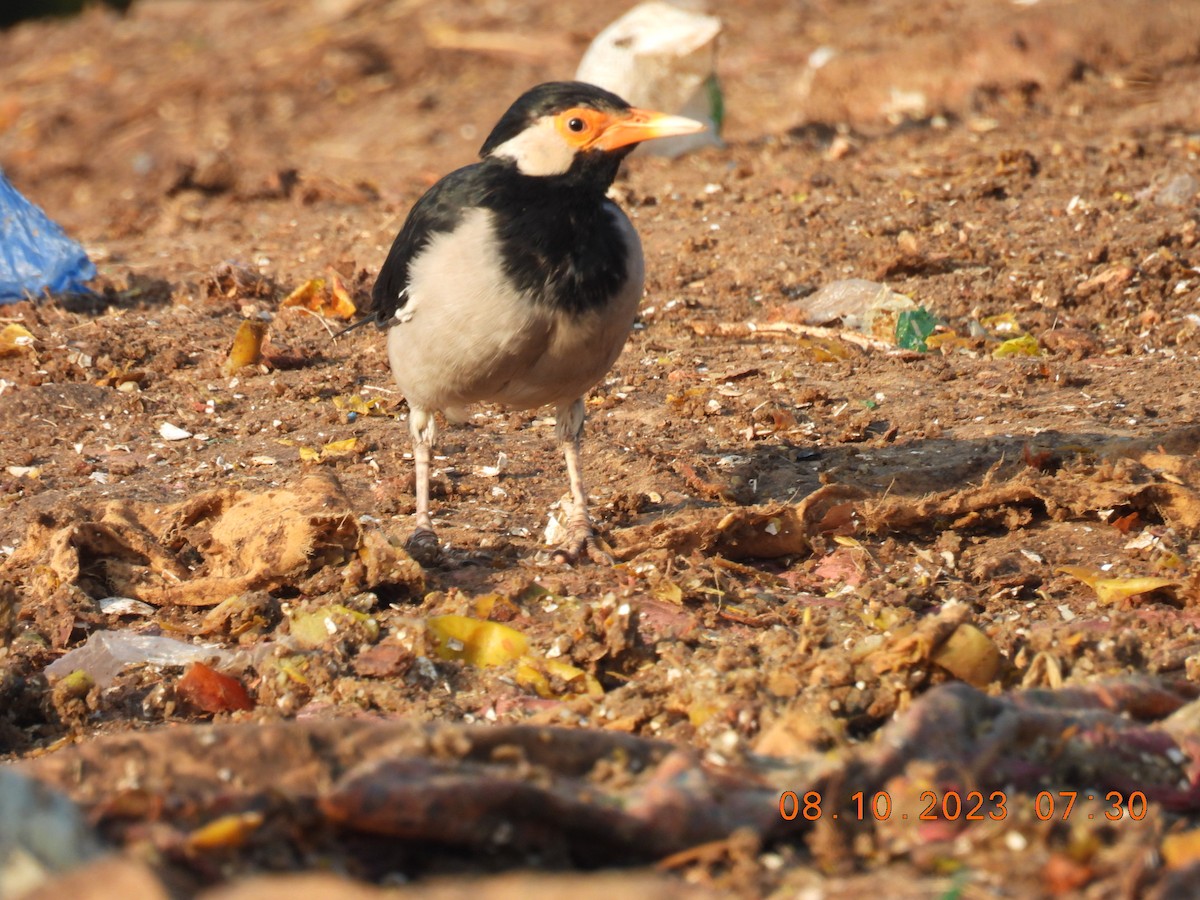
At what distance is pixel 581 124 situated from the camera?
5191 millimetres

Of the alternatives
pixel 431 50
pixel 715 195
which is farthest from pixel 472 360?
pixel 431 50

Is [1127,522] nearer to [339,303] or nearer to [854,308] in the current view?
[854,308]

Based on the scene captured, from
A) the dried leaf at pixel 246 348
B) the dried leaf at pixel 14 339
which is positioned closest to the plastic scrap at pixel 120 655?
the dried leaf at pixel 246 348

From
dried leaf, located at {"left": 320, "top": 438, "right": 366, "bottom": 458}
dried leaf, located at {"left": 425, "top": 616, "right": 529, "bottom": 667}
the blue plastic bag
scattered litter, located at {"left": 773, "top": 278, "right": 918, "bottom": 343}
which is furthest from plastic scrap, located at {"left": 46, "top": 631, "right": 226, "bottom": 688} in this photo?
scattered litter, located at {"left": 773, "top": 278, "right": 918, "bottom": 343}

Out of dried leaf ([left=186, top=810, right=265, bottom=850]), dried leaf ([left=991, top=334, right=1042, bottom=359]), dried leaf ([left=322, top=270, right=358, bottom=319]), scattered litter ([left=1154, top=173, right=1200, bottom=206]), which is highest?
scattered litter ([left=1154, top=173, right=1200, bottom=206])

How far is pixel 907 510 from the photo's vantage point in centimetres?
552

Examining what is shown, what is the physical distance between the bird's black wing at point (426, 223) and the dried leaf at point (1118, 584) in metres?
2.51

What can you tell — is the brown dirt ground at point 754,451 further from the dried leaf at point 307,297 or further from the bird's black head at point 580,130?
the bird's black head at point 580,130

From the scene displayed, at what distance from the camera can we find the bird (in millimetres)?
5090

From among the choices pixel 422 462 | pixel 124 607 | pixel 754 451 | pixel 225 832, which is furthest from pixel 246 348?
pixel 225 832

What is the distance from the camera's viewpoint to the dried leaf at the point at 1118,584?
16.3ft

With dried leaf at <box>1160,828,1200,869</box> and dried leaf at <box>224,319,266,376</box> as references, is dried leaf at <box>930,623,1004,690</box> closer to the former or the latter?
dried leaf at <box>1160,828,1200,869</box>
